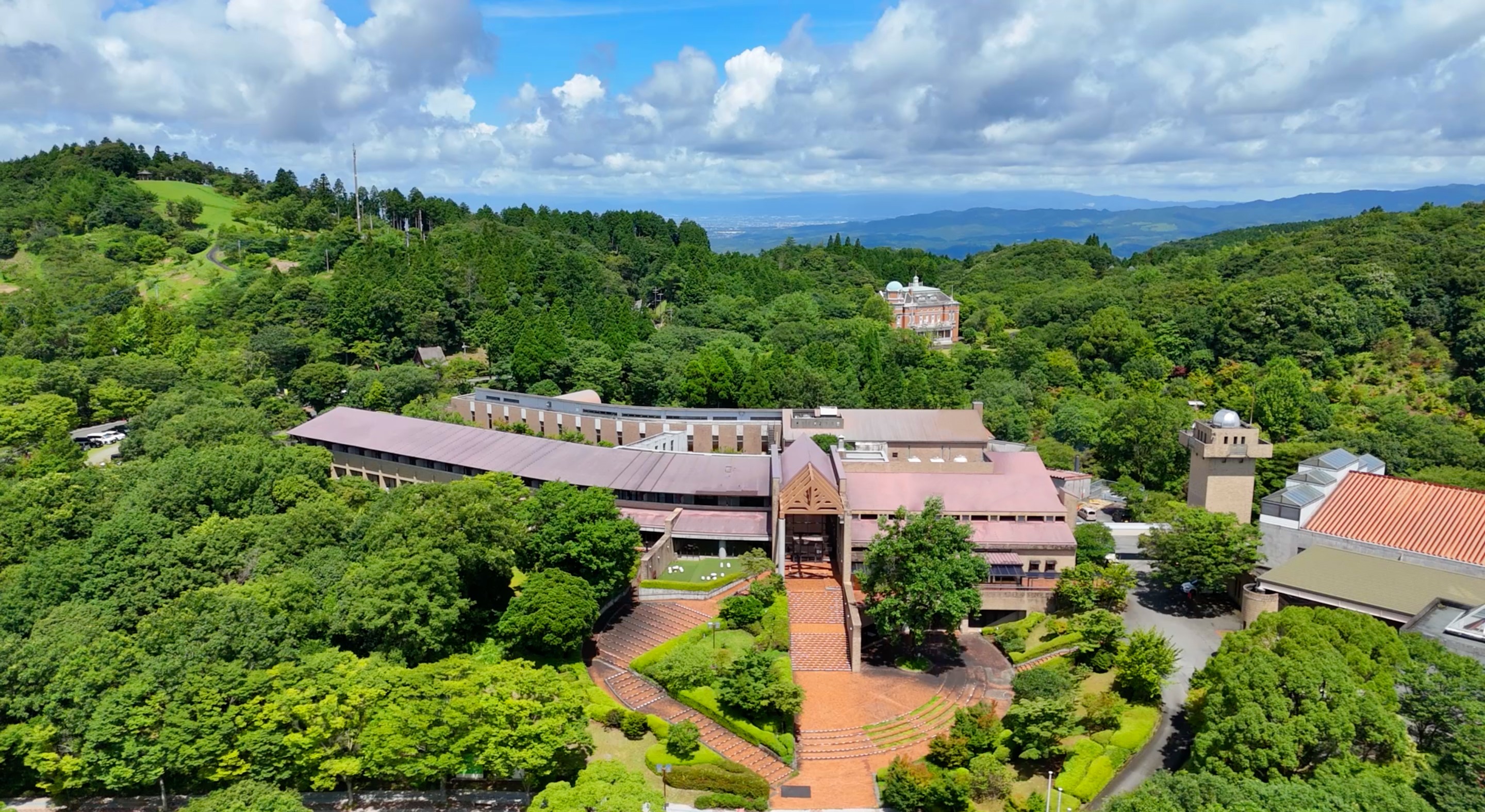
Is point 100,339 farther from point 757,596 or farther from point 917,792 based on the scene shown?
point 917,792

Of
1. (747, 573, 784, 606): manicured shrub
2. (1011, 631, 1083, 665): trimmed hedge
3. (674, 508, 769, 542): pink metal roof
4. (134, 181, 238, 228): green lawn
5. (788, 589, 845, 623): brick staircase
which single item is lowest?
(1011, 631, 1083, 665): trimmed hedge

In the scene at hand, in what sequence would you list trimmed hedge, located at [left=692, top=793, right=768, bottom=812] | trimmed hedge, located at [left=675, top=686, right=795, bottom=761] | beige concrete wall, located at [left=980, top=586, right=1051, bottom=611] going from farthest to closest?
1. beige concrete wall, located at [left=980, top=586, right=1051, bottom=611]
2. trimmed hedge, located at [left=675, top=686, right=795, bottom=761]
3. trimmed hedge, located at [left=692, top=793, right=768, bottom=812]

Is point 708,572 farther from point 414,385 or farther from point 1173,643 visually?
point 414,385

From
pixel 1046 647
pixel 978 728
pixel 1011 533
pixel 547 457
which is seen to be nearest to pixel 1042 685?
pixel 978 728

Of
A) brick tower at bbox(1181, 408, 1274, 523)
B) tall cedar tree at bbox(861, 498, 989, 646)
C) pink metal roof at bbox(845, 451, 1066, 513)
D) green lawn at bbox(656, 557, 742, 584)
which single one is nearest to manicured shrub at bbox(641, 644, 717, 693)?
green lawn at bbox(656, 557, 742, 584)

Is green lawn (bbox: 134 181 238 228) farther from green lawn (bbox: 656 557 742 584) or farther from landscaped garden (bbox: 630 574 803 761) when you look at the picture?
landscaped garden (bbox: 630 574 803 761)

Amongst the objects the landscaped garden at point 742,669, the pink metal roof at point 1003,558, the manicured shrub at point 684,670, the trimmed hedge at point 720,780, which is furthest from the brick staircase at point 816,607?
the trimmed hedge at point 720,780
